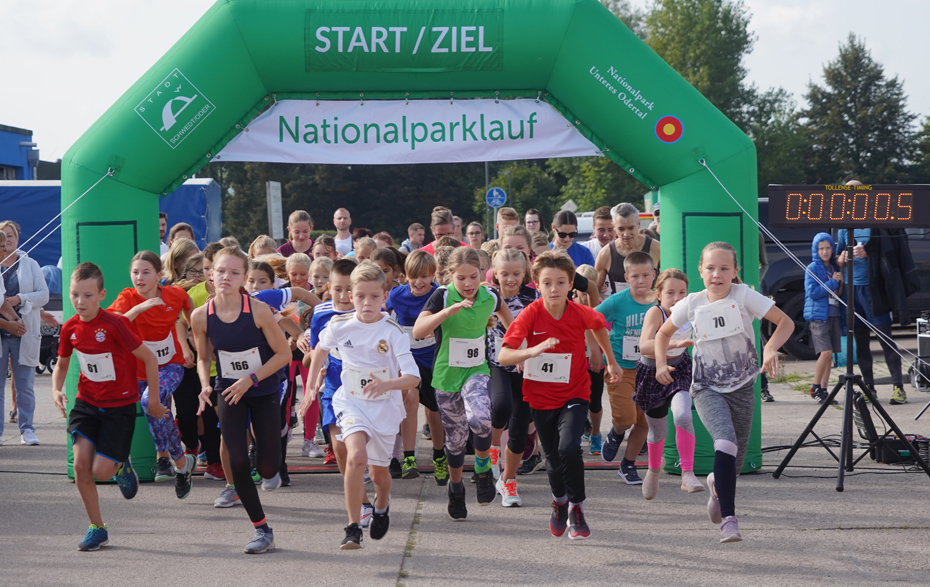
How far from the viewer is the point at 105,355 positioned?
5664mm

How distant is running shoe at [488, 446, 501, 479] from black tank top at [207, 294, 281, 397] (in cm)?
166

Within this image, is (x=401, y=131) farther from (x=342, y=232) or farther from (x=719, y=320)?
(x=342, y=232)

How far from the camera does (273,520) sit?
6.16m

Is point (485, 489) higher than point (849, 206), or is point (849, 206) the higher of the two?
point (849, 206)

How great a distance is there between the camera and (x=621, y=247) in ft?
27.2

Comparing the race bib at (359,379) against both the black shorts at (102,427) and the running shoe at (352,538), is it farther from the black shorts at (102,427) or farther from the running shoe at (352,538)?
the black shorts at (102,427)

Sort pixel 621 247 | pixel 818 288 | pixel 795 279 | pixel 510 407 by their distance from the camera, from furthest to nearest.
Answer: pixel 795 279, pixel 818 288, pixel 621 247, pixel 510 407

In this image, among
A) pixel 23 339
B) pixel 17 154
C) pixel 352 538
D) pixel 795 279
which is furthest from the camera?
pixel 17 154

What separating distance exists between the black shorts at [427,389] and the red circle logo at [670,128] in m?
2.33

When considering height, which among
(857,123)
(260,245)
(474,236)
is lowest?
(260,245)

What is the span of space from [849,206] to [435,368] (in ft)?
10.1

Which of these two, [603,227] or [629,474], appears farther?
[603,227]

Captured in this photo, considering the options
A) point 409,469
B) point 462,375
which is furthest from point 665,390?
point 409,469

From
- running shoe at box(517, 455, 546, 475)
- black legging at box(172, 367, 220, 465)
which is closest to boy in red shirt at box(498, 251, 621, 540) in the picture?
running shoe at box(517, 455, 546, 475)
